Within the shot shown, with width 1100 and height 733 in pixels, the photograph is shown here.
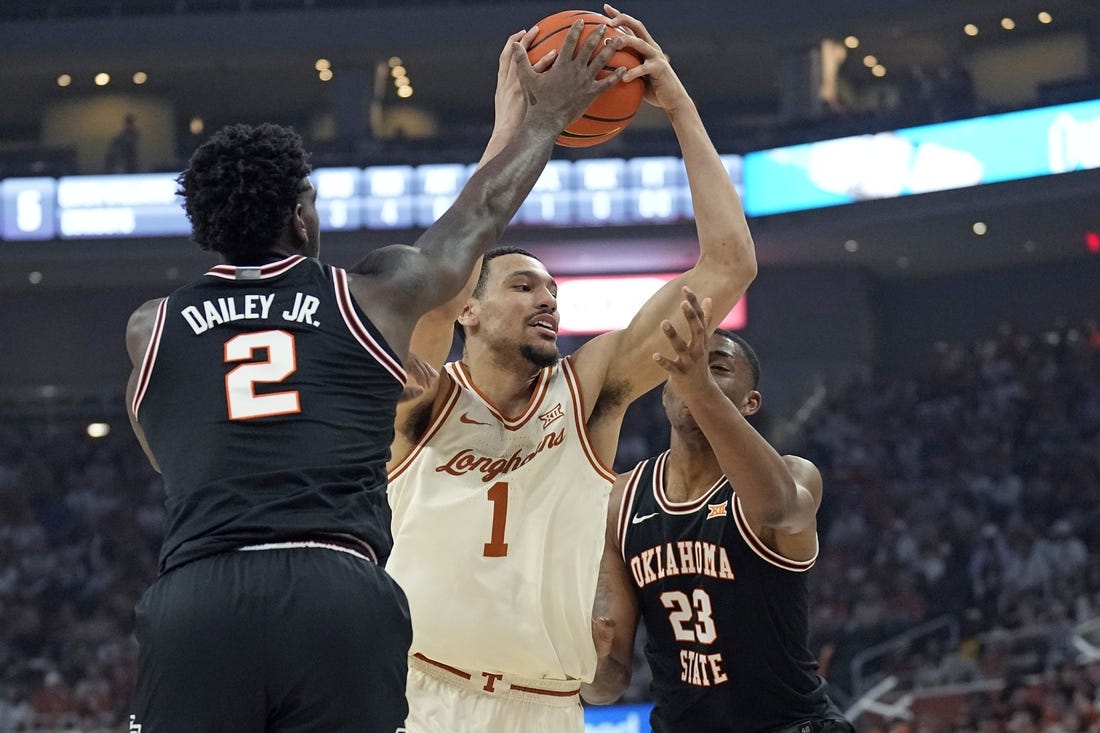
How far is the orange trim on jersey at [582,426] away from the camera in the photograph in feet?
16.1

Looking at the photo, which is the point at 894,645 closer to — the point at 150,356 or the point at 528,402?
the point at 528,402

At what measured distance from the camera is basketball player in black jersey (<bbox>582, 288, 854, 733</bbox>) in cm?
512

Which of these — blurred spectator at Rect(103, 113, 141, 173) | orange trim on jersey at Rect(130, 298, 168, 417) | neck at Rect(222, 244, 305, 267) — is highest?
blurred spectator at Rect(103, 113, 141, 173)

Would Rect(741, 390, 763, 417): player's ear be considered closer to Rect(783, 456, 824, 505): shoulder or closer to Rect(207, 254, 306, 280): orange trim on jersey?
Rect(783, 456, 824, 505): shoulder

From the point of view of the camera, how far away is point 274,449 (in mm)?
3314

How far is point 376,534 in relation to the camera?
3.43 m

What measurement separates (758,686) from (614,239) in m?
16.6

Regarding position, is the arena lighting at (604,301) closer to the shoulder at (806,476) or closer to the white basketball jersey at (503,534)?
the shoulder at (806,476)

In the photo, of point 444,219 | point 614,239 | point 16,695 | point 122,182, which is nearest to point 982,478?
point 614,239

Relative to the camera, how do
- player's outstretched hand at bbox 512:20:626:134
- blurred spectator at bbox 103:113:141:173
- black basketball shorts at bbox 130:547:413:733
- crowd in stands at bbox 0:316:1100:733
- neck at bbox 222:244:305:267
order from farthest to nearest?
blurred spectator at bbox 103:113:141:173 → crowd in stands at bbox 0:316:1100:733 → player's outstretched hand at bbox 512:20:626:134 → neck at bbox 222:244:305:267 → black basketball shorts at bbox 130:547:413:733

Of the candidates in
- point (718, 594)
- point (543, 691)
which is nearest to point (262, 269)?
point (543, 691)

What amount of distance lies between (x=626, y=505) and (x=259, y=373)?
252 centimetres

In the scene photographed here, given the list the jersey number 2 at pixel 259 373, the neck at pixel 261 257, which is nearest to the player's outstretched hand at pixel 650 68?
the neck at pixel 261 257

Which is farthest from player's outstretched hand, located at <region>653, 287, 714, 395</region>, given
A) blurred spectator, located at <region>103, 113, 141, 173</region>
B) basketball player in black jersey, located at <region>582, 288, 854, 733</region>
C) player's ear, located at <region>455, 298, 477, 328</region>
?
blurred spectator, located at <region>103, 113, 141, 173</region>
